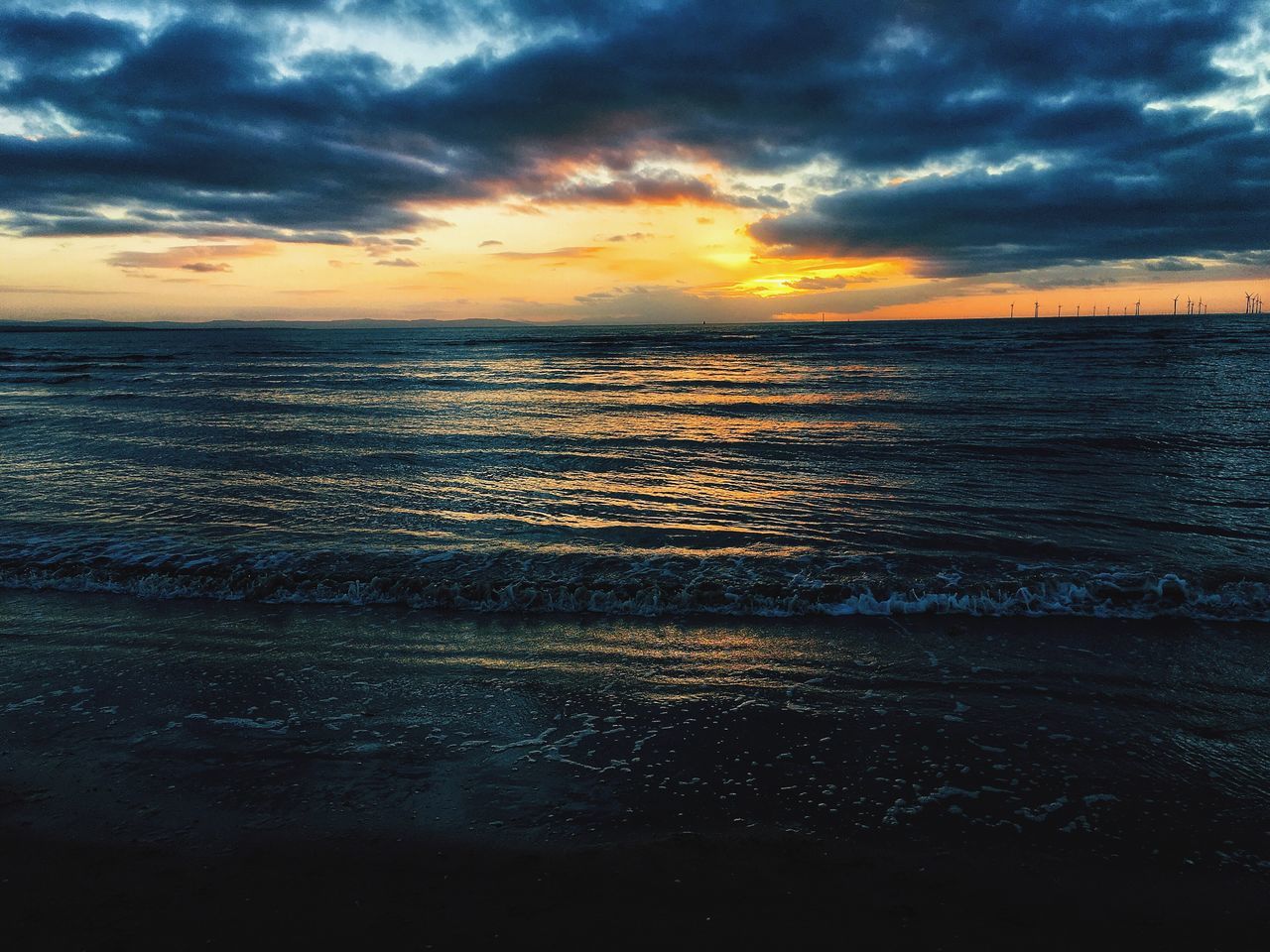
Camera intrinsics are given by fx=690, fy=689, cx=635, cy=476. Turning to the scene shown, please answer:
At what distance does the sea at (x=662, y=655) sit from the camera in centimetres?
400

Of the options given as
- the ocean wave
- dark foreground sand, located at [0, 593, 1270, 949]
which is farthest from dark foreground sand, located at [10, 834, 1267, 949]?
the ocean wave

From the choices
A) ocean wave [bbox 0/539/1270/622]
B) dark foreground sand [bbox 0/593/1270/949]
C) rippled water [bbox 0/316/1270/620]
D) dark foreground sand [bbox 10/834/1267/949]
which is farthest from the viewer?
rippled water [bbox 0/316/1270/620]

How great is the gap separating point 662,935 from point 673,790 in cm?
113

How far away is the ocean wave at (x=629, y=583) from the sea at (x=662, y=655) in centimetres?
5

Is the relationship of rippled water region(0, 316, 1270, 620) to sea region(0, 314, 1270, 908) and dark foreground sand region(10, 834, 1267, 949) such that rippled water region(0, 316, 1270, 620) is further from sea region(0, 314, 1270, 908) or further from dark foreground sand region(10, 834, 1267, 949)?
dark foreground sand region(10, 834, 1267, 949)

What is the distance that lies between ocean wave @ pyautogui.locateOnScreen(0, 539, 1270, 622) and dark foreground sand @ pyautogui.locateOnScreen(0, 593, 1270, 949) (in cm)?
56

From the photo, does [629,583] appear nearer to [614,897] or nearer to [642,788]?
[642,788]

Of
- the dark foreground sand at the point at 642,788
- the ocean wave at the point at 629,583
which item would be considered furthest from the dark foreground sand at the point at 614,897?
the ocean wave at the point at 629,583

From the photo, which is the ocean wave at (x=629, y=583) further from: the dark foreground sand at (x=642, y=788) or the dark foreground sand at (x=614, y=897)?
the dark foreground sand at (x=614, y=897)

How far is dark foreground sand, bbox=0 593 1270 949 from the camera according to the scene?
328 cm

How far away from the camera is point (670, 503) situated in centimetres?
1152

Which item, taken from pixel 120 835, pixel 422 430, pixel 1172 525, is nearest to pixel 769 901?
pixel 120 835

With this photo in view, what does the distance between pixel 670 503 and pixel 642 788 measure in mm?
7410

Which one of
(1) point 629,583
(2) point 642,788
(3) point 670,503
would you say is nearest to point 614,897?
(2) point 642,788
